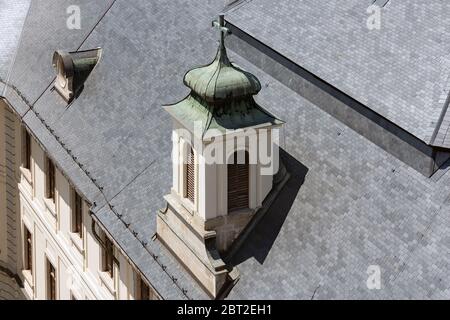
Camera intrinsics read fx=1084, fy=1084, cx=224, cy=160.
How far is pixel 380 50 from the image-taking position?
104 feet

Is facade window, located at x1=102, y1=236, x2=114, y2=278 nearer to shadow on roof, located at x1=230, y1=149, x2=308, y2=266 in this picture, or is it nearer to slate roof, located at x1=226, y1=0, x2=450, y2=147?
shadow on roof, located at x1=230, y1=149, x2=308, y2=266

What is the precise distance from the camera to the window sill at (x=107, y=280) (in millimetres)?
38688

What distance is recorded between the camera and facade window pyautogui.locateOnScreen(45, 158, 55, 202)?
147ft

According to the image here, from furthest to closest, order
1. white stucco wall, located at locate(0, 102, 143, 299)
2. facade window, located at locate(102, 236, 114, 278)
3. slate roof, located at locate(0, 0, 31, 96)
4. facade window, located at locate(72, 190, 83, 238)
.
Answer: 1. slate roof, located at locate(0, 0, 31, 96)
2. facade window, located at locate(72, 190, 83, 238)
3. white stucco wall, located at locate(0, 102, 143, 299)
4. facade window, located at locate(102, 236, 114, 278)

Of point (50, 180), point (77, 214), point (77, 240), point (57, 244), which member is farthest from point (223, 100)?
point (57, 244)

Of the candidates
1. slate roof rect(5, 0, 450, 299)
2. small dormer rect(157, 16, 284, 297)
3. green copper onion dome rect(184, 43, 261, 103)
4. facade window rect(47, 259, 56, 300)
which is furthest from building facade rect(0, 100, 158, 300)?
green copper onion dome rect(184, 43, 261, 103)

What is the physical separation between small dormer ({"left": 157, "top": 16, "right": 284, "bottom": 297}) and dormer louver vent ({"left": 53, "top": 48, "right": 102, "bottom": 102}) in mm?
11937

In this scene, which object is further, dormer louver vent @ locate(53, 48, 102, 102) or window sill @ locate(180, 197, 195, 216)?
dormer louver vent @ locate(53, 48, 102, 102)

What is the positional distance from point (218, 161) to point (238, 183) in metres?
1.23

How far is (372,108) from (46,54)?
20.4 meters

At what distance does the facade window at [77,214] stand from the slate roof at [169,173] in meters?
2.26

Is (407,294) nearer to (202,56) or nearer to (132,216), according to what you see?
(132,216)

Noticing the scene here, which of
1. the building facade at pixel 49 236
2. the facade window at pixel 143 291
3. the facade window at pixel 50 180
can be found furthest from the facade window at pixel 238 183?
the facade window at pixel 50 180

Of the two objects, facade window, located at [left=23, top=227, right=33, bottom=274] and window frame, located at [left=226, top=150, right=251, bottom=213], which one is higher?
window frame, located at [left=226, top=150, right=251, bottom=213]
